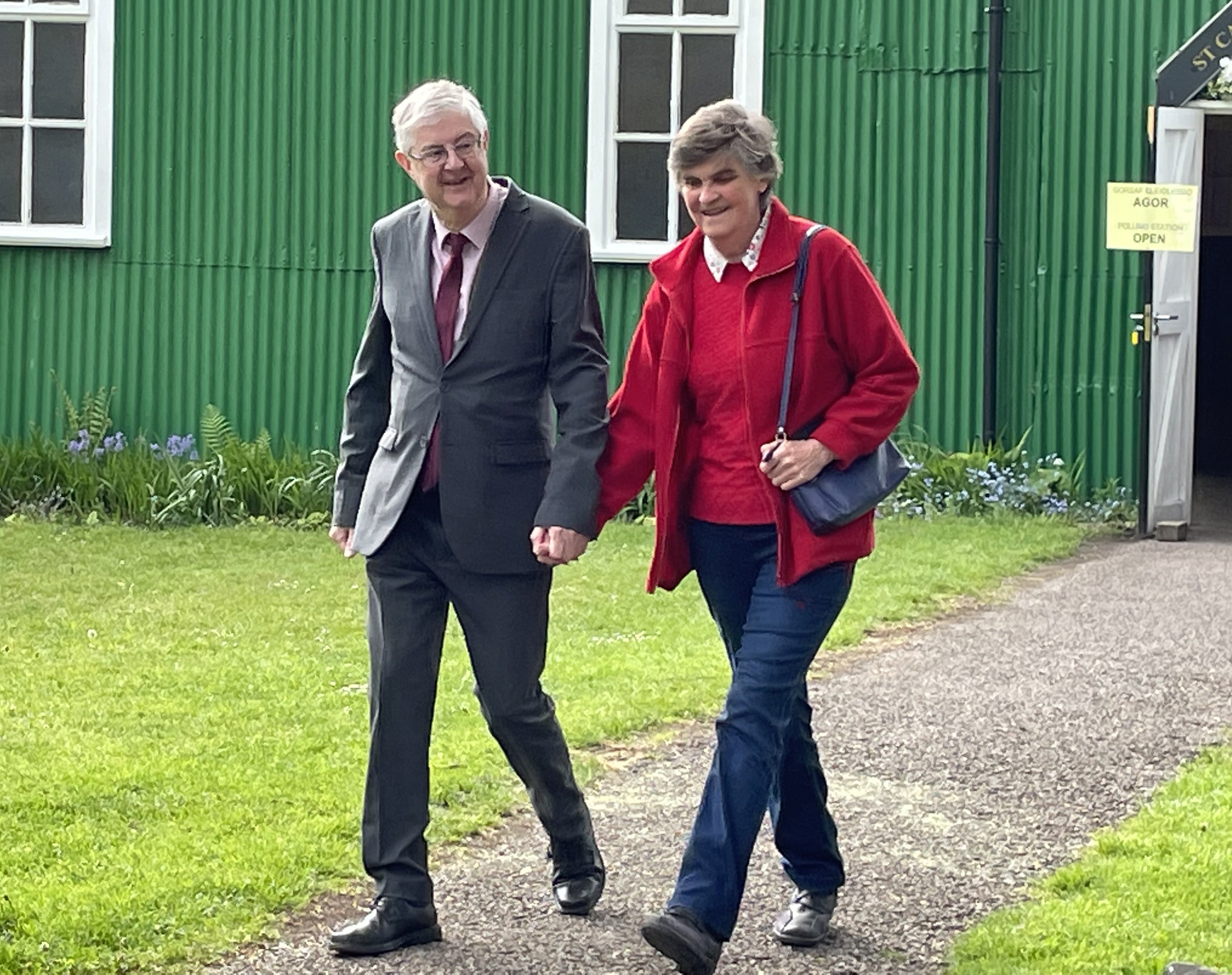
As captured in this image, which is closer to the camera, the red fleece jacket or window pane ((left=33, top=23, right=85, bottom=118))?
the red fleece jacket

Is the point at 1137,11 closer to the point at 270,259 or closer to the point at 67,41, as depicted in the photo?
the point at 270,259

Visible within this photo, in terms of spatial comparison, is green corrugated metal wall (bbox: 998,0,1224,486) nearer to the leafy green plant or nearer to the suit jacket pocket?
the leafy green plant

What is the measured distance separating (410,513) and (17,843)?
1.55 m

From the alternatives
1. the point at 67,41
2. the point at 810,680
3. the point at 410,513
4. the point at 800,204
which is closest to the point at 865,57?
the point at 800,204

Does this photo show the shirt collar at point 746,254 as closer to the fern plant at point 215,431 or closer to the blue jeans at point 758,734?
the blue jeans at point 758,734

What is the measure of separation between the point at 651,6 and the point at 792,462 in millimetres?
9092

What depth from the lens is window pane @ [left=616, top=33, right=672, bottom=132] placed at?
44.0 ft

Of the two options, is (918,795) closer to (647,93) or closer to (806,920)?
(806,920)

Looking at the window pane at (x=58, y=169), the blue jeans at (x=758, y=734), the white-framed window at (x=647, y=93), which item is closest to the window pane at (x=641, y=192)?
the white-framed window at (x=647, y=93)

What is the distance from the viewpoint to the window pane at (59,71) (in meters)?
13.8

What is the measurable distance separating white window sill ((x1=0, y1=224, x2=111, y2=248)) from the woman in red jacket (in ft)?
30.8

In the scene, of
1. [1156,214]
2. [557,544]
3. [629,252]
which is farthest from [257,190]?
[557,544]

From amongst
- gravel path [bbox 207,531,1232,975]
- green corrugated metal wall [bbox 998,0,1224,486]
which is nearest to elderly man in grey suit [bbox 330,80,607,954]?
gravel path [bbox 207,531,1232,975]

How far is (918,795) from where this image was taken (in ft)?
21.4
